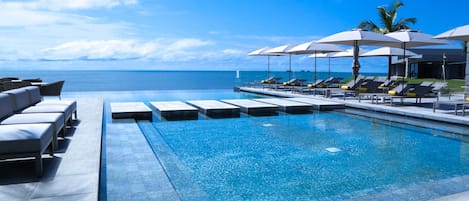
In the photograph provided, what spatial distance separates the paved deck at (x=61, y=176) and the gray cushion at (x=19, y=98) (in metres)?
1.01

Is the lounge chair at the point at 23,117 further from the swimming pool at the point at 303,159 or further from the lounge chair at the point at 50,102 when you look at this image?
the swimming pool at the point at 303,159

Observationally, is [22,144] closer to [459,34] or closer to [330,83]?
[459,34]

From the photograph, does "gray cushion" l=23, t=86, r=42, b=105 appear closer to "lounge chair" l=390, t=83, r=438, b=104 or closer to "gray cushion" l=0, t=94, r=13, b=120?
"gray cushion" l=0, t=94, r=13, b=120

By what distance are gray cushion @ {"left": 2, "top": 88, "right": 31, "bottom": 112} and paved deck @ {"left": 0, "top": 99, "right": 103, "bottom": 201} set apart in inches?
39.9

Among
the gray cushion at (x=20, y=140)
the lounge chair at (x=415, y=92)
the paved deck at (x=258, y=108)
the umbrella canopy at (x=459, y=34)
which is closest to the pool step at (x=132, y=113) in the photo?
the paved deck at (x=258, y=108)

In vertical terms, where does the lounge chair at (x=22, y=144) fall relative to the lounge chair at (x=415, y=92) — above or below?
below

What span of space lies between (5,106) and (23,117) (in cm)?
58

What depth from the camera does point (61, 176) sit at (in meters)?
3.35

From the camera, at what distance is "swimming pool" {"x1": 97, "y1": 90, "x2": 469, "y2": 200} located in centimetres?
367

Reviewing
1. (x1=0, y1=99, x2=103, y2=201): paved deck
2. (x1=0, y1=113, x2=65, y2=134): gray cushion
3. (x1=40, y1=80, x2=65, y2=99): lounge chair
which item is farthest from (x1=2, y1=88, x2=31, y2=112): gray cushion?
(x1=40, y1=80, x2=65, y2=99): lounge chair

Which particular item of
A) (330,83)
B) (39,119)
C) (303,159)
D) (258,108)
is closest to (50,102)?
(39,119)

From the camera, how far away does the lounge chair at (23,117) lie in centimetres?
404

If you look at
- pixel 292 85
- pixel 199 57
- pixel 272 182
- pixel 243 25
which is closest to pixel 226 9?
pixel 243 25

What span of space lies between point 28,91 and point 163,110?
289 cm
